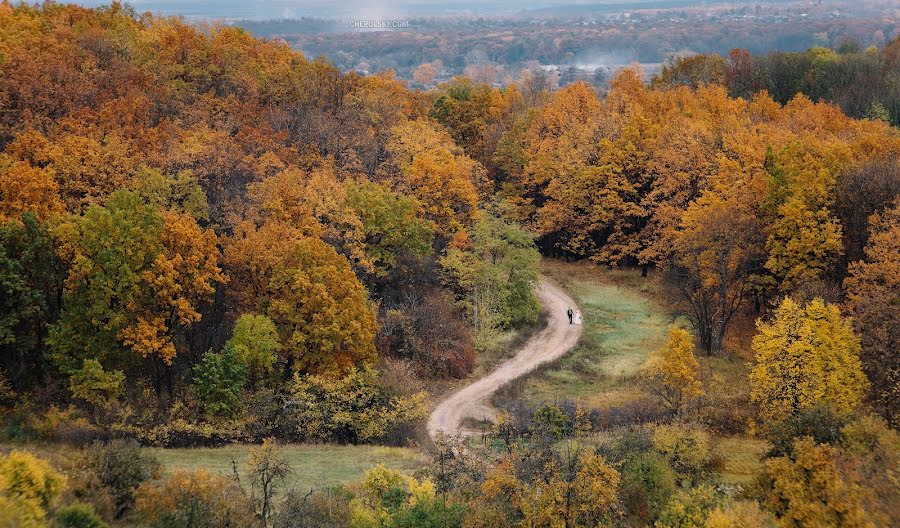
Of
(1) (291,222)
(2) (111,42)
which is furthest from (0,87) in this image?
(1) (291,222)

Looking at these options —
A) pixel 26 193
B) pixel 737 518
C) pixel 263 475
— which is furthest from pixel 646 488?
pixel 26 193

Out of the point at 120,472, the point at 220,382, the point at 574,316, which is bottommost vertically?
the point at 574,316

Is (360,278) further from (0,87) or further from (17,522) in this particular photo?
(17,522)

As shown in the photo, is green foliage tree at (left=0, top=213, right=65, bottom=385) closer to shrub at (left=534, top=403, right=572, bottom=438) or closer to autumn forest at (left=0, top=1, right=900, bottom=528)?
autumn forest at (left=0, top=1, right=900, bottom=528)

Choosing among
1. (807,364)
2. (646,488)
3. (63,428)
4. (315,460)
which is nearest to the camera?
(646,488)

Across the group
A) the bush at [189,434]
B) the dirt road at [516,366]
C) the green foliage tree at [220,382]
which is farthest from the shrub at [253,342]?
the dirt road at [516,366]

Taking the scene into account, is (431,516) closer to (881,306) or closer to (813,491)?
(813,491)

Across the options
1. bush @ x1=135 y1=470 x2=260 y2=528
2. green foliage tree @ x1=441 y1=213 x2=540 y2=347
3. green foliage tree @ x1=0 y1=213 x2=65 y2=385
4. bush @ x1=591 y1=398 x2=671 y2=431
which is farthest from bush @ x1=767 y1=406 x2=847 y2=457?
green foliage tree @ x1=0 y1=213 x2=65 y2=385
